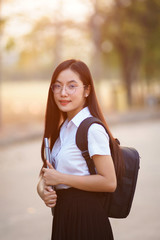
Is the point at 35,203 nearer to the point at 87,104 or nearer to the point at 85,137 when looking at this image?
the point at 87,104

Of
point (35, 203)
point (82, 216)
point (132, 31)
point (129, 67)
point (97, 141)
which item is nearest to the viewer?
point (97, 141)

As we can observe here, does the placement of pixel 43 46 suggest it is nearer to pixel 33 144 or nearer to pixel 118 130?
pixel 118 130

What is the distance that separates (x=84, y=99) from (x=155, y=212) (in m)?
3.34

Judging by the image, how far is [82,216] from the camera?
248 cm

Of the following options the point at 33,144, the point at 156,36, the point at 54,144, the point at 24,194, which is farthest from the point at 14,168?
the point at 156,36

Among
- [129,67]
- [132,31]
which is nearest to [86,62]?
[132,31]

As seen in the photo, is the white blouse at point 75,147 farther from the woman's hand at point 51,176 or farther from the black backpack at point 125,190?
the black backpack at point 125,190

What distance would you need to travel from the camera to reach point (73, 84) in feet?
8.23

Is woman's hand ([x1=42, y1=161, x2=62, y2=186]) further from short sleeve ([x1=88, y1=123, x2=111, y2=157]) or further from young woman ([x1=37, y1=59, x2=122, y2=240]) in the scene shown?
short sleeve ([x1=88, y1=123, x2=111, y2=157])

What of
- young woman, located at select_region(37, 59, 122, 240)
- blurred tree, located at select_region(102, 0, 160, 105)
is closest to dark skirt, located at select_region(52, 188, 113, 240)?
young woman, located at select_region(37, 59, 122, 240)

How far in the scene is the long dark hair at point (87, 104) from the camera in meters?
2.46

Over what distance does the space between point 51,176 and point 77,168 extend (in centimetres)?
14

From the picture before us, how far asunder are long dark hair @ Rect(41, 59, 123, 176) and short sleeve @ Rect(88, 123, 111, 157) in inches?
3.3

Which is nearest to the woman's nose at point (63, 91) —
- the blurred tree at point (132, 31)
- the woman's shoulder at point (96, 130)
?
the woman's shoulder at point (96, 130)
